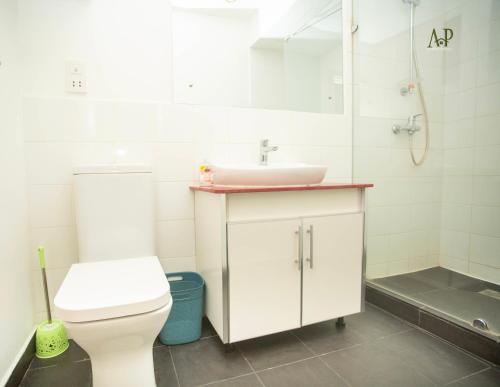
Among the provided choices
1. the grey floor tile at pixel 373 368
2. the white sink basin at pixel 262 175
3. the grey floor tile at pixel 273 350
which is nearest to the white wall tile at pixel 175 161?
the white sink basin at pixel 262 175

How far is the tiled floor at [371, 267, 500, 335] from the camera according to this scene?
1448mm

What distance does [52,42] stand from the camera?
1.39 m

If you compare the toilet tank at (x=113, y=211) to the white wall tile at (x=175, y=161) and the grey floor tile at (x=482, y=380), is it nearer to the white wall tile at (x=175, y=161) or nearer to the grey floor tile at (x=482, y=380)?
the white wall tile at (x=175, y=161)

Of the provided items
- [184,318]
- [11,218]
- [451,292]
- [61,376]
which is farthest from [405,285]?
[11,218]

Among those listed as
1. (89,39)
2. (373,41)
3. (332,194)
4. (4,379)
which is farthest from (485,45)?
(4,379)

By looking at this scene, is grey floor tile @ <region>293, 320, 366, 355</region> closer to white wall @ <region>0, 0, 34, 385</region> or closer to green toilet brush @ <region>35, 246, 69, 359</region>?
green toilet brush @ <region>35, 246, 69, 359</region>


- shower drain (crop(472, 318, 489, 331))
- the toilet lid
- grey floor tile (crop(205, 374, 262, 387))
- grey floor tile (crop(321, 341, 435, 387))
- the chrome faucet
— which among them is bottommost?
grey floor tile (crop(321, 341, 435, 387))

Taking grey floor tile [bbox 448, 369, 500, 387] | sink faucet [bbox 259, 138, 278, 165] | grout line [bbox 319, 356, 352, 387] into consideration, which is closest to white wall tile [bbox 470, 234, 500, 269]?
grey floor tile [bbox 448, 369, 500, 387]

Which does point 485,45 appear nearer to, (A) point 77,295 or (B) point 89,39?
(B) point 89,39

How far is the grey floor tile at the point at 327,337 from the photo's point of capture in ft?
4.56

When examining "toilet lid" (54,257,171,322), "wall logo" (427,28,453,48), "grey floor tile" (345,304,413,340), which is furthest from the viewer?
"wall logo" (427,28,453,48)

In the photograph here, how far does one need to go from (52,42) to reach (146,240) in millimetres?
978

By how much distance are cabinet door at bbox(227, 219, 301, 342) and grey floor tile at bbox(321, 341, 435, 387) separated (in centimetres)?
24

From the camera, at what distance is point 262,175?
1318 mm
